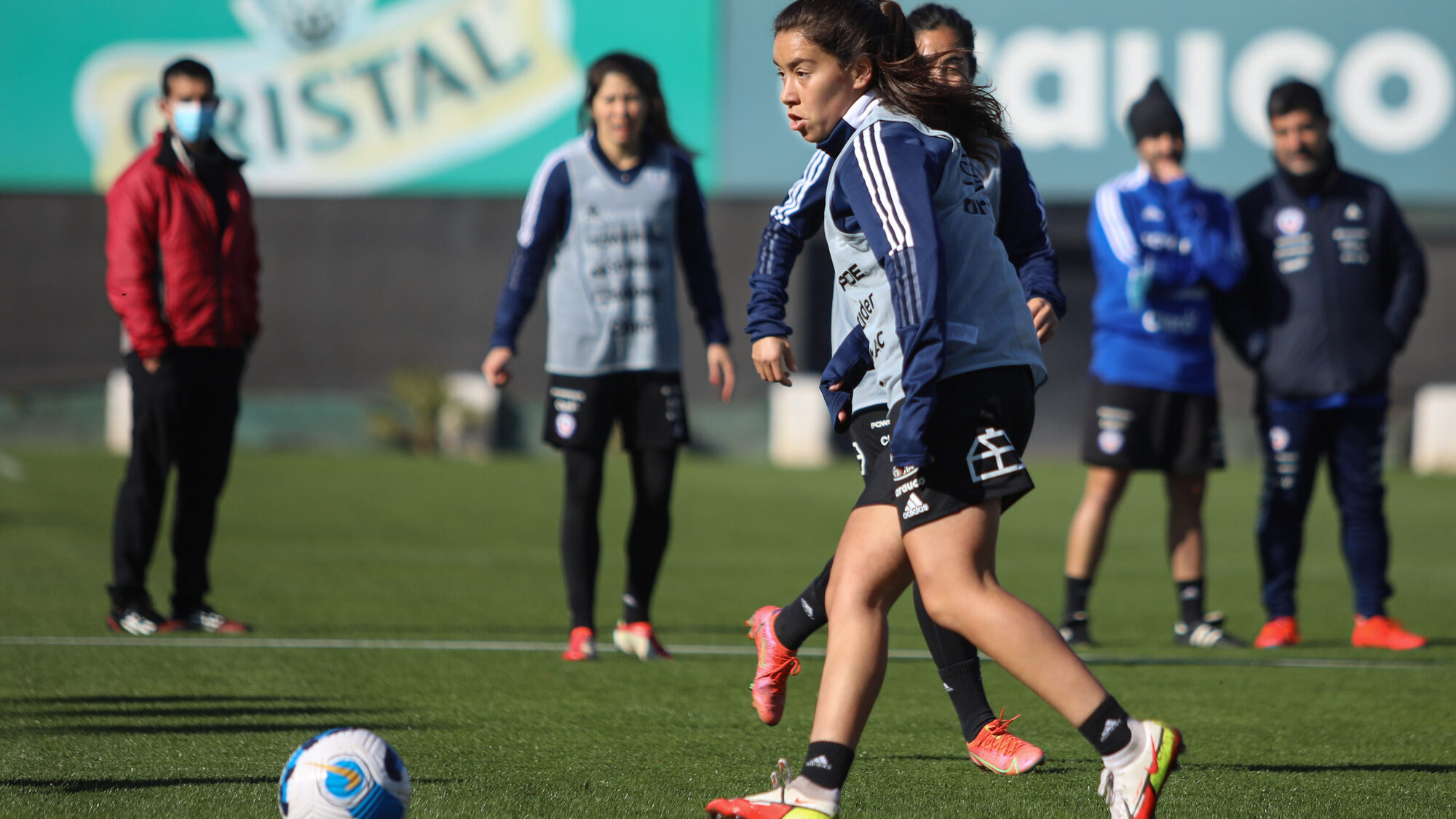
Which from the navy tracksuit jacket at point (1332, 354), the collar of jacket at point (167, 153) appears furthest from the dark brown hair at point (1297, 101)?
the collar of jacket at point (167, 153)

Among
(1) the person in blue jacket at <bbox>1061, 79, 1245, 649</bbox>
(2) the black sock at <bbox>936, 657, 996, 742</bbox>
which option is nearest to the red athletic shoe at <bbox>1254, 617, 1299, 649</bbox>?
(1) the person in blue jacket at <bbox>1061, 79, 1245, 649</bbox>

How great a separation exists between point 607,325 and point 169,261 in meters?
1.71

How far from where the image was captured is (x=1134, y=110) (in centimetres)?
615

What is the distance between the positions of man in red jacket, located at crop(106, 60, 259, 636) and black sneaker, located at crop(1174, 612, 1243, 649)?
358cm

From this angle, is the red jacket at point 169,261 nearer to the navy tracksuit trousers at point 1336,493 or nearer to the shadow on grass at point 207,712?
the shadow on grass at point 207,712

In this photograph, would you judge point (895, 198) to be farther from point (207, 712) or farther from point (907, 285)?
point (207, 712)

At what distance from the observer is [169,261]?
5926mm

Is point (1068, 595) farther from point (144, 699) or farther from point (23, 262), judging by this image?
point (23, 262)

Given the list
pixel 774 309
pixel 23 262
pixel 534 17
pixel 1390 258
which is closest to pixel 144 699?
pixel 774 309

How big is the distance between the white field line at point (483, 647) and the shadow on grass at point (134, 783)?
82.0 inches

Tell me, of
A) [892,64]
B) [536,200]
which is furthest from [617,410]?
[892,64]

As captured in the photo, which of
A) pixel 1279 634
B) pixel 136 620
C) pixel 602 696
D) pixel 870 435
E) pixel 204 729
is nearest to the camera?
pixel 870 435

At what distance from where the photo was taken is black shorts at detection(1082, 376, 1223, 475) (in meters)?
6.03

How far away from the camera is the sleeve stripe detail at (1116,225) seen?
6.07 metres
